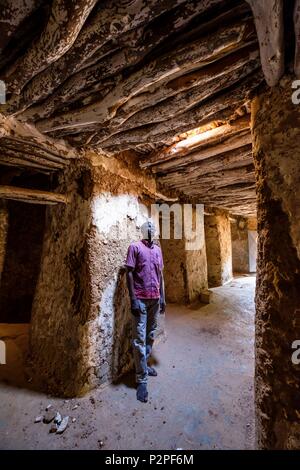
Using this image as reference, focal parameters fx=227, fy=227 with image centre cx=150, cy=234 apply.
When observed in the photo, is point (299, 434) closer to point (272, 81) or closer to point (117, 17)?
point (272, 81)

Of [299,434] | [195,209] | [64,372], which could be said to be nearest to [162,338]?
[64,372]

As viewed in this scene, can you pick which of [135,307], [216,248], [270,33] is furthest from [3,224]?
[216,248]

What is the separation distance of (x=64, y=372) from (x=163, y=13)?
285 cm

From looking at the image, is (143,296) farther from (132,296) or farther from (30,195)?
(30,195)

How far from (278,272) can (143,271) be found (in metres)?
1.49

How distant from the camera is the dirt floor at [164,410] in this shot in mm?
1738

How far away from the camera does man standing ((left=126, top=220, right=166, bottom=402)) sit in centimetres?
233

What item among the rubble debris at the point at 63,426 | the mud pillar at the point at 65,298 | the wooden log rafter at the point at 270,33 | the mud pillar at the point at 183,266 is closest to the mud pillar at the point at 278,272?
the wooden log rafter at the point at 270,33

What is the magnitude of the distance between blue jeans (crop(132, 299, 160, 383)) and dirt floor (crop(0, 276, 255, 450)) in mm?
215

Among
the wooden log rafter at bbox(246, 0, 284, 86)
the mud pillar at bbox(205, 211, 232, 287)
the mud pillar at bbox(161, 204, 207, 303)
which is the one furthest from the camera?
the mud pillar at bbox(205, 211, 232, 287)

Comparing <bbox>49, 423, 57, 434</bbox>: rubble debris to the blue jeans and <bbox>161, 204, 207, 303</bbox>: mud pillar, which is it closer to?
the blue jeans

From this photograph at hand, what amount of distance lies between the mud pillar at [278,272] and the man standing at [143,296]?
1.26 metres

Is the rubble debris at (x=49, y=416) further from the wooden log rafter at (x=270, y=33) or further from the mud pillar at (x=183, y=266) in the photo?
the mud pillar at (x=183, y=266)

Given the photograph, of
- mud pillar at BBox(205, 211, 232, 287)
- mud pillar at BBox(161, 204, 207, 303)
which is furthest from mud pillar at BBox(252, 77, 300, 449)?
mud pillar at BBox(205, 211, 232, 287)
